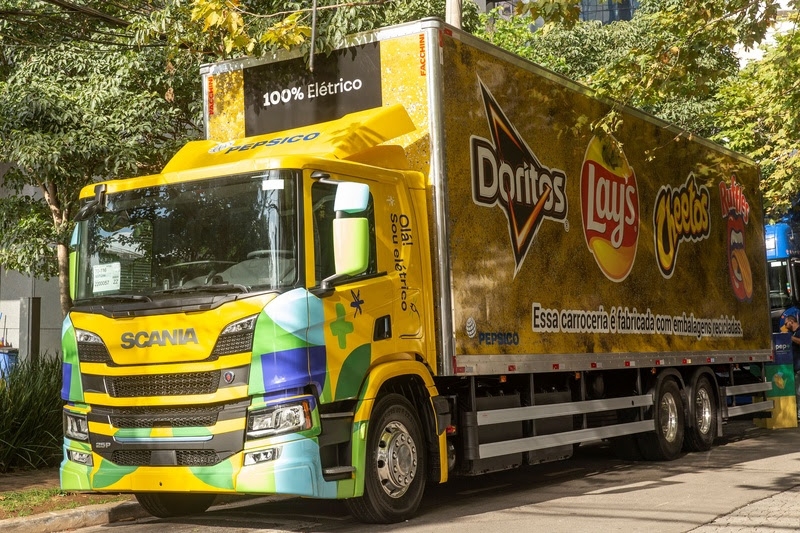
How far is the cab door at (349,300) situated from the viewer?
7.17 meters

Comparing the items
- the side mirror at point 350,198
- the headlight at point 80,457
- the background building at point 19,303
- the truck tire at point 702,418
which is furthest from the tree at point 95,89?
the background building at point 19,303

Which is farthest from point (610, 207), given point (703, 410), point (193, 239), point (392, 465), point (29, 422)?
point (29, 422)

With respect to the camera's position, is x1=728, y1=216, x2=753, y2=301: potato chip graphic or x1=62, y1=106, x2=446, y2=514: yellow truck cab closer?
x1=62, y1=106, x2=446, y2=514: yellow truck cab

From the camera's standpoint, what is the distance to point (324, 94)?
888 cm

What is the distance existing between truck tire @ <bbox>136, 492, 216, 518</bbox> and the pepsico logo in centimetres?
464

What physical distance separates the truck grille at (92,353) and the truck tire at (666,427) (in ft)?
22.4

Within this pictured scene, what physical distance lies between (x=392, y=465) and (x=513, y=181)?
2.97 m

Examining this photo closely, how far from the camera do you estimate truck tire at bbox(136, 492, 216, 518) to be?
845 centimetres

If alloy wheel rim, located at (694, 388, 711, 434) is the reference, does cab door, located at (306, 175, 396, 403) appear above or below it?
above

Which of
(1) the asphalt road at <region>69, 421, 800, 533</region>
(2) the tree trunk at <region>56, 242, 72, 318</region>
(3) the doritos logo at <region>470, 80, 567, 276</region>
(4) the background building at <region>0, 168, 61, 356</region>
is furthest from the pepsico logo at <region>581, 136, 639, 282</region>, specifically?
(4) the background building at <region>0, 168, 61, 356</region>

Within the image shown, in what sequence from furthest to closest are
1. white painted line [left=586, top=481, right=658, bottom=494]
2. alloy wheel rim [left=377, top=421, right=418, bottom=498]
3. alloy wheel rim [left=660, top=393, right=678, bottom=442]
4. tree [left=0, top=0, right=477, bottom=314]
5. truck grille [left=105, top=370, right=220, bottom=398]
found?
tree [left=0, top=0, right=477, bottom=314]
alloy wheel rim [left=660, top=393, right=678, bottom=442]
white painted line [left=586, top=481, right=658, bottom=494]
alloy wheel rim [left=377, top=421, right=418, bottom=498]
truck grille [left=105, top=370, right=220, bottom=398]

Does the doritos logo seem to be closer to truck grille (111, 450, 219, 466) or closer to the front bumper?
the front bumper

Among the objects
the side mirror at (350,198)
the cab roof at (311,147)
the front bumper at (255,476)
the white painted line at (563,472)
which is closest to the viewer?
the front bumper at (255,476)

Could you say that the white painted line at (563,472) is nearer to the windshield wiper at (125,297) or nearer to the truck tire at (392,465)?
the truck tire at (392,465)
